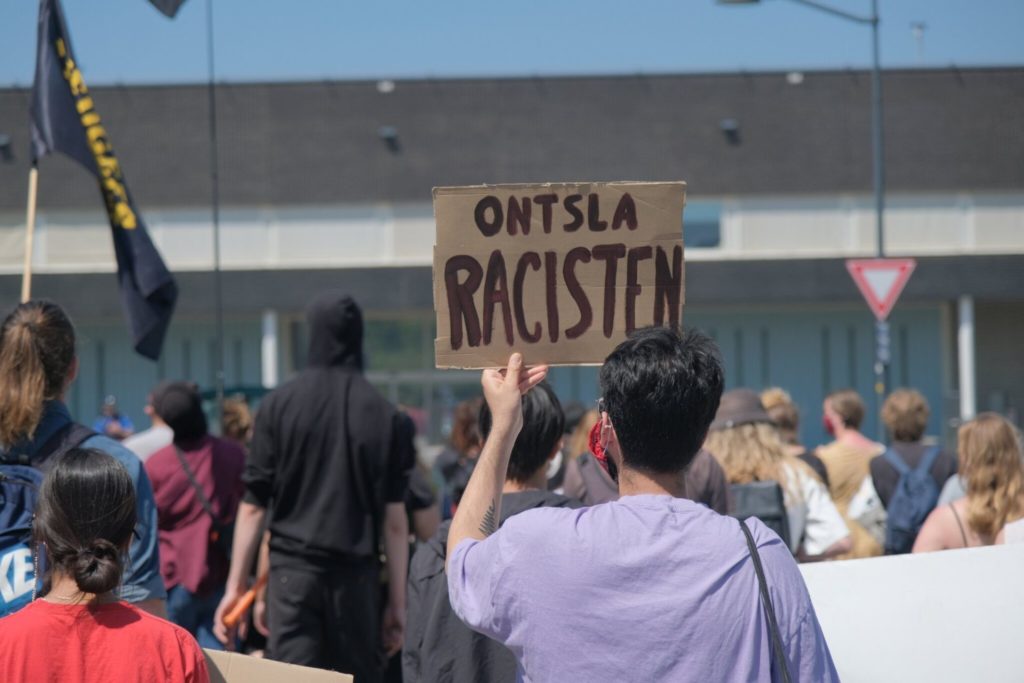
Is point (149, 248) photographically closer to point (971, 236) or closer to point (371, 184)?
point (371, 184)

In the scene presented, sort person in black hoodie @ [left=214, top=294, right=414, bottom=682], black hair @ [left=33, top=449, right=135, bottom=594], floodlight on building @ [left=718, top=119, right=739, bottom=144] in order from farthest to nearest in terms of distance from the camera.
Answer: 1. floodlight on building @ [left=718, top=119, right=739, bottom=144]
2. person in black hoodie @ [left=214, top=294, right=414, bottom=682]
3. black hair @ [left=33, top=449, right=135, bottom=594]

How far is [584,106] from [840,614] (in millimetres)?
26623

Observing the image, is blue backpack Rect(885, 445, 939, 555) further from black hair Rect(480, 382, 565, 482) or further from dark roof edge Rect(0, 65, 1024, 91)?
dark roof edge Rect(0, 65, 1024, 91)

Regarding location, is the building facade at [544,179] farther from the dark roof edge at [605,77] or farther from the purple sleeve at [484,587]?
the purple sleeve at [484,587]

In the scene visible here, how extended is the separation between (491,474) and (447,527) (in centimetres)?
87

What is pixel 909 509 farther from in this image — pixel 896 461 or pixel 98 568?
pixel 98 568

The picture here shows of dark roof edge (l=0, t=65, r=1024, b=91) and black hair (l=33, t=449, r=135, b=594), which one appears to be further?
dark roof edge (l=0, t=65, r=1024, b=91)

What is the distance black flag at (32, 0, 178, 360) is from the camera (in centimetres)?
588

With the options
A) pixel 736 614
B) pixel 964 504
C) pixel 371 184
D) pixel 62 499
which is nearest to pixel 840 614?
pixel 736 614

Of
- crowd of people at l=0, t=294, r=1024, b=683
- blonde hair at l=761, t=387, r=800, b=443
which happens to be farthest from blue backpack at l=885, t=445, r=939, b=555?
blonde hair at l=761, t=387, r=800, b=443

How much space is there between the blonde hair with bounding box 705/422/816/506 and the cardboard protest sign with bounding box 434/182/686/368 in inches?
84.4

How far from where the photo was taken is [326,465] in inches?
200

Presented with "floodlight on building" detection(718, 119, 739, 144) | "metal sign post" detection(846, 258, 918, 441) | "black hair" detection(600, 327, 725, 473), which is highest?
"floodlight on building" detection(718, 119, 739, 144)

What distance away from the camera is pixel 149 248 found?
593 centimetres
